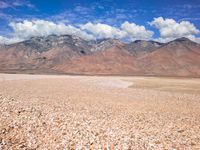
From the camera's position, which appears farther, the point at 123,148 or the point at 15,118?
the point at 15,118

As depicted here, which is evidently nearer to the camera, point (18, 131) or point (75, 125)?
point (18, 131)

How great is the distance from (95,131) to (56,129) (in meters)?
1.85

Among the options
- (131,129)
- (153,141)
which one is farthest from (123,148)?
(131,129)

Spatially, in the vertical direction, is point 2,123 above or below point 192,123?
above

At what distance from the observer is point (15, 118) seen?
13836 mm

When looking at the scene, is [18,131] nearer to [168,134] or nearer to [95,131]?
[95,131]

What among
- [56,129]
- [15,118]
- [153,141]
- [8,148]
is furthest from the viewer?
[15,118]

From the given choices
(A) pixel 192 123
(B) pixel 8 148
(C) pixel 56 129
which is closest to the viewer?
(B) pixel 8 148

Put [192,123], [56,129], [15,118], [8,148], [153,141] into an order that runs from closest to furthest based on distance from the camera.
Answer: [8,148], [153,141], [56,129], [15,118], [192,123]

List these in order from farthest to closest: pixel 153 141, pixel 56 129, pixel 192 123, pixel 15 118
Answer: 1. pixel 192 123
2. pixel 15 118
3. pixel 56 129
4. pixel 153 141

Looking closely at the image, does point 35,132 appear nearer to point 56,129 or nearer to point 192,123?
point 56,129

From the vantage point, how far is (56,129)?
1286 cm

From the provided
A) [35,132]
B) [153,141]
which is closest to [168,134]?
[153,141]

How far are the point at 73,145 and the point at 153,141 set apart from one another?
3.56 m
